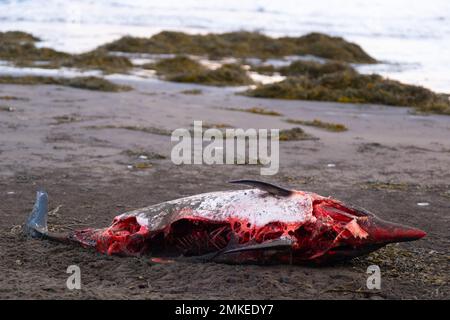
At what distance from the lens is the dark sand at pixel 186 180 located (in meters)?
5.08

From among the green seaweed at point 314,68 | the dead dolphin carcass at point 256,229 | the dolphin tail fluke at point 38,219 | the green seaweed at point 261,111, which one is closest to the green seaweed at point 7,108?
the green seaweed at point 261,111

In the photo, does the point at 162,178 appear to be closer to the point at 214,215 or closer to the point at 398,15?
the point at 214,215

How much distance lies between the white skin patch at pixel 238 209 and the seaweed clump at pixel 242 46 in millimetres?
25554

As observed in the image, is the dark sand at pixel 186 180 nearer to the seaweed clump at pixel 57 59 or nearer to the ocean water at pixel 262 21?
the seaweed clump at pixel 57 59

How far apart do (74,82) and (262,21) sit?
33.7 metres

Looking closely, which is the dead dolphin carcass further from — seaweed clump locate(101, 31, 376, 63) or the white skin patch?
seaweed clump locate(101, 31, 376, 63)

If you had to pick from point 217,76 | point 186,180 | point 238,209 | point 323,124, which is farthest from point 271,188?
point 217,76

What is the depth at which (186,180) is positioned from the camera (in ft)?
30.8

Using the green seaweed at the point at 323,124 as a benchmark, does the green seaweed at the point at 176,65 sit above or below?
above

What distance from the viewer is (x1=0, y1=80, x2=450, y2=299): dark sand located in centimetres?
508

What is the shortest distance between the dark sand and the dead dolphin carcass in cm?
15

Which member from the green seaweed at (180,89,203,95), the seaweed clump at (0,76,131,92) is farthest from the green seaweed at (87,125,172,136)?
the green seaweed at (180,89,203,95)
